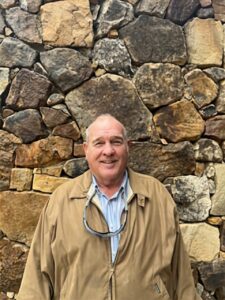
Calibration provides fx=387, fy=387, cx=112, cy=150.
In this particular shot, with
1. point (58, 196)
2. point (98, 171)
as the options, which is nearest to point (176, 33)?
point (98, 171)

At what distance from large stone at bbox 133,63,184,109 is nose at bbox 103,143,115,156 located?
0.71 metres

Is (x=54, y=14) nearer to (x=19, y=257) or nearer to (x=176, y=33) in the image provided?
(x=176, y=33)

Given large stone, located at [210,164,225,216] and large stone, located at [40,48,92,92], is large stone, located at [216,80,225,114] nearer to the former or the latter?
large stone, located at [210,164,225,216]

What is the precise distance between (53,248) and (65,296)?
0.21m

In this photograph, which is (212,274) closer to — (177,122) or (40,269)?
(177,122)

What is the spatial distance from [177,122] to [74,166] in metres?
0.69

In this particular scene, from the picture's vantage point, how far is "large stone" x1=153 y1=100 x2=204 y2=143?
240 cm

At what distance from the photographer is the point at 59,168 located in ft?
7.74

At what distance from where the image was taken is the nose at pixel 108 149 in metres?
1.75

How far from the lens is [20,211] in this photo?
2.34 meters

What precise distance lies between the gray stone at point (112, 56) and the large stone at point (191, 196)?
76cm

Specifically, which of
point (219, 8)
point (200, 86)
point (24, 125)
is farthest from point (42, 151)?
point (219, 8)

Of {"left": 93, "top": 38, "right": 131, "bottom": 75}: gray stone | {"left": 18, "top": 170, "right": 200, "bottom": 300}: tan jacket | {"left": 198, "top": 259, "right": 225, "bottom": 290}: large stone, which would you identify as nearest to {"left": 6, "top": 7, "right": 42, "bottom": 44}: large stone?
{"left": 93, "top": 38, "right": 131, "bottom": 75}: gray stone

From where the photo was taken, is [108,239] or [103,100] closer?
[108,239]
